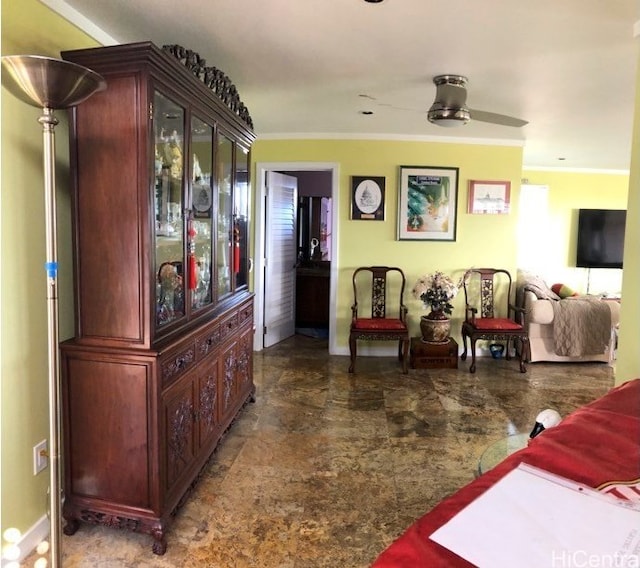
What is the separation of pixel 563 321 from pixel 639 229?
9.79 ft

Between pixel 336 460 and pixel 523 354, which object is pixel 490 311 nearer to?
pixel 523 354

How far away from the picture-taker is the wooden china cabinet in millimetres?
1943

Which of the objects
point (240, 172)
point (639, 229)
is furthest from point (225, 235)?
point (639, 229)

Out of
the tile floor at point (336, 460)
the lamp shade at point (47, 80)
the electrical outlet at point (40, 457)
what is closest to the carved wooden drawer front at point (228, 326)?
the tile floor at point (336, 460)

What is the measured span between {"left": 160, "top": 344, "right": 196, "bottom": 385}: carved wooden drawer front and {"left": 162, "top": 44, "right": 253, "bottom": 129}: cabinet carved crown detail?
1318 mm

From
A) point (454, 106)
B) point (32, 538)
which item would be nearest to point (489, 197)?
point (454, 106)

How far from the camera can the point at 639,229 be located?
2.20 meters

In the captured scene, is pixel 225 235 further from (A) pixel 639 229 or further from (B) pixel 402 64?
(A) pixel 639 229

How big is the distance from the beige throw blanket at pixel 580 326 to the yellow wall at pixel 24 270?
4.55 meters

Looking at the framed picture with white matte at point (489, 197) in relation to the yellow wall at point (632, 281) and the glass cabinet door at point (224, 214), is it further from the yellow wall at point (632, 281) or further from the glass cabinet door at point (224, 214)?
the glass cabinet door at point (224, 214)

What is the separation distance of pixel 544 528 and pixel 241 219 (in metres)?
2.89

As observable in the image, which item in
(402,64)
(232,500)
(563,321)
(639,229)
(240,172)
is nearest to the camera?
(639,229)

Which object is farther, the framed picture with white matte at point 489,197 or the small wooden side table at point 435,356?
the framed picture with white matte at point 489,197

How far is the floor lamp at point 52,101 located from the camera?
A: 1.46 metres
